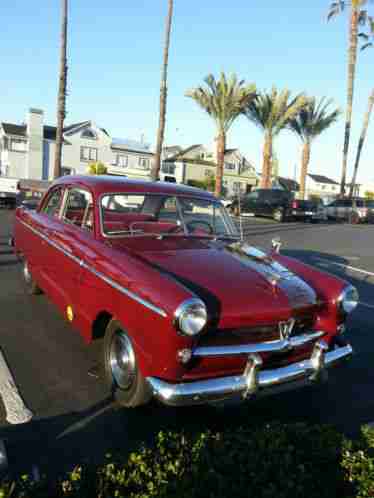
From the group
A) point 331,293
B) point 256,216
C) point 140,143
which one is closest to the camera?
point 331,293

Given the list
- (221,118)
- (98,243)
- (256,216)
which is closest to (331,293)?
(98,243)

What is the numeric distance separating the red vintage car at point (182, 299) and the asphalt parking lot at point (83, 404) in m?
0.26

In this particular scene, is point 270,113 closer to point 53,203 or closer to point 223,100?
point 223,100

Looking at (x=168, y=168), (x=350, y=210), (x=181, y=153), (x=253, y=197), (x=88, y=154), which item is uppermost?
(x=181, y=153)

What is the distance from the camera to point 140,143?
54.0 metres

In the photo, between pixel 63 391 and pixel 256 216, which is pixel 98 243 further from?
pixel 256 216

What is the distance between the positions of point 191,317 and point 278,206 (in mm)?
20012

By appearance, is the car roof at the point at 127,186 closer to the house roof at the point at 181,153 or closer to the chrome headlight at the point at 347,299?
the chrome headlight at the point at 347,299

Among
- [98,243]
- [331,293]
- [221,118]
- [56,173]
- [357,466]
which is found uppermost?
[221,118]

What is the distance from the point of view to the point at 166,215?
471 centimetres

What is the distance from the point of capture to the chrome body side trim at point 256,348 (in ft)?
9.69

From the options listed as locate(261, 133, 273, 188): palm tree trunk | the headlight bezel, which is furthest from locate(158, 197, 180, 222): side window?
locate(261, 133, 273, 188): palm tree trunk

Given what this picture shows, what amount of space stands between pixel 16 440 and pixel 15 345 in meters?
1.67

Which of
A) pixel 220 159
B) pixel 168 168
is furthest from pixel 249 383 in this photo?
pixel 168 168
